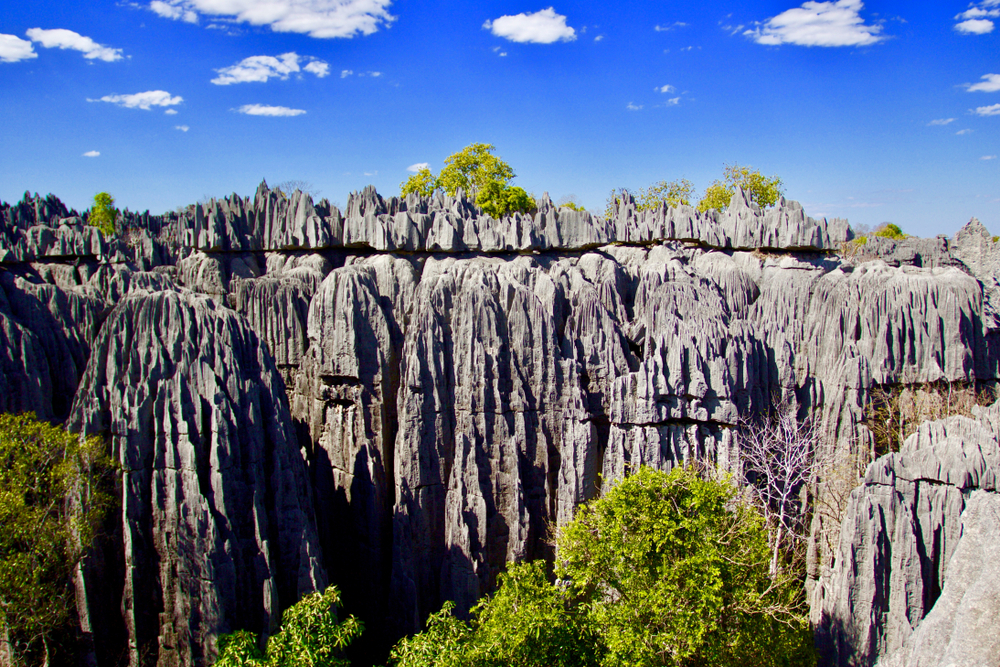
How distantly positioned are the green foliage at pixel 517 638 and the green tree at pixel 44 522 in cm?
657

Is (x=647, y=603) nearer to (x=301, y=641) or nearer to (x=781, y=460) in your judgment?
(x=301, y=641)

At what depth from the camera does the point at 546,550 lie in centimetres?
1912

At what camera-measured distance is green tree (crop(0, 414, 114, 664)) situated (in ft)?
37.7

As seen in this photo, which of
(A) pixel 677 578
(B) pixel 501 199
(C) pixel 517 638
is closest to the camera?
(C) pixel 517 638

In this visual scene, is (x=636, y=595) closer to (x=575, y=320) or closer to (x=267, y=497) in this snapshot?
(x=267, y=497)

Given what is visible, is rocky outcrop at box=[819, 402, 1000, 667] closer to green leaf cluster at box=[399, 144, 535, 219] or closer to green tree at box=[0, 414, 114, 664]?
green tree at box=[0, 414, 114, 664]

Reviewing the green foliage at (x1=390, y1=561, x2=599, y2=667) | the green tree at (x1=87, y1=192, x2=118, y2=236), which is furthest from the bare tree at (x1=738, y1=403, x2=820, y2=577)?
the green tree at (x1=87, y1=192, x2=118, y2=236)

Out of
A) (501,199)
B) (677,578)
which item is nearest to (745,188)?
(501,199)

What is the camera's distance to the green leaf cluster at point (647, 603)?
37.2ft

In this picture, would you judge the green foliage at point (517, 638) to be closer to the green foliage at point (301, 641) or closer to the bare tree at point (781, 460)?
the green foliage at point (301, 641)

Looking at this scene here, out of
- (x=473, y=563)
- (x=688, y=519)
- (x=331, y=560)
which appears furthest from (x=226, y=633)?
(x=688, y=519)

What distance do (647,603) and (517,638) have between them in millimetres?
2433

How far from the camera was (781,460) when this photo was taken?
18.8m

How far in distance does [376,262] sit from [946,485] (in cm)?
2135
